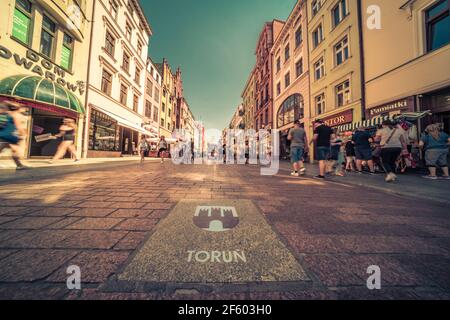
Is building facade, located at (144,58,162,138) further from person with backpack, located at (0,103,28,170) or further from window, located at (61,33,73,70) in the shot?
person with backpack, located at (0,103,28,170)

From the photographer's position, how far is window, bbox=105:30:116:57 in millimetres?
14952

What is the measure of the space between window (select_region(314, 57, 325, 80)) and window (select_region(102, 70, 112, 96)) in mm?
16804

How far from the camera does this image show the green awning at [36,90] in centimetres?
729

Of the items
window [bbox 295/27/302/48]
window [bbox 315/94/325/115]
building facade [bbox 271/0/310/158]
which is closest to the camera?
window [bbox 315/94/325/115]

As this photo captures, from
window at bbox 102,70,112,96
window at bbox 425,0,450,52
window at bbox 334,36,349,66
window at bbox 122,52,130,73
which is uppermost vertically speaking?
window at bbox 122,52,130,73

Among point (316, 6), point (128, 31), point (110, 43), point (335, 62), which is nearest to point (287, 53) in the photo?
point (316, 6)

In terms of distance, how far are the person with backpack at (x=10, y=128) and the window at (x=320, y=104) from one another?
1603cm

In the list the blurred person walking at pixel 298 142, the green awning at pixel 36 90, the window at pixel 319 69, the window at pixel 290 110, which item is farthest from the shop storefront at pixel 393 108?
the green awning at pixel 36 90

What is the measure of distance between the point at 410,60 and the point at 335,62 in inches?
222

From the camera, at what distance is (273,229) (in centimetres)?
175

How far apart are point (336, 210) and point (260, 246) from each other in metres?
1.61

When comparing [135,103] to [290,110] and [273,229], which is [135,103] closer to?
[290,110]

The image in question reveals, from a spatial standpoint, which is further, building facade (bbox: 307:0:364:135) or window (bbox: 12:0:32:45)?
building facade (bbox: 307:0:364:135)

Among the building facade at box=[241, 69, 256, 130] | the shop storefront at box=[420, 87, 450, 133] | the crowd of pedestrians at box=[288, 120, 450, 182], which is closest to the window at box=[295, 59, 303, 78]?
the shop storefront at box=[420, 87, 450, 133]
